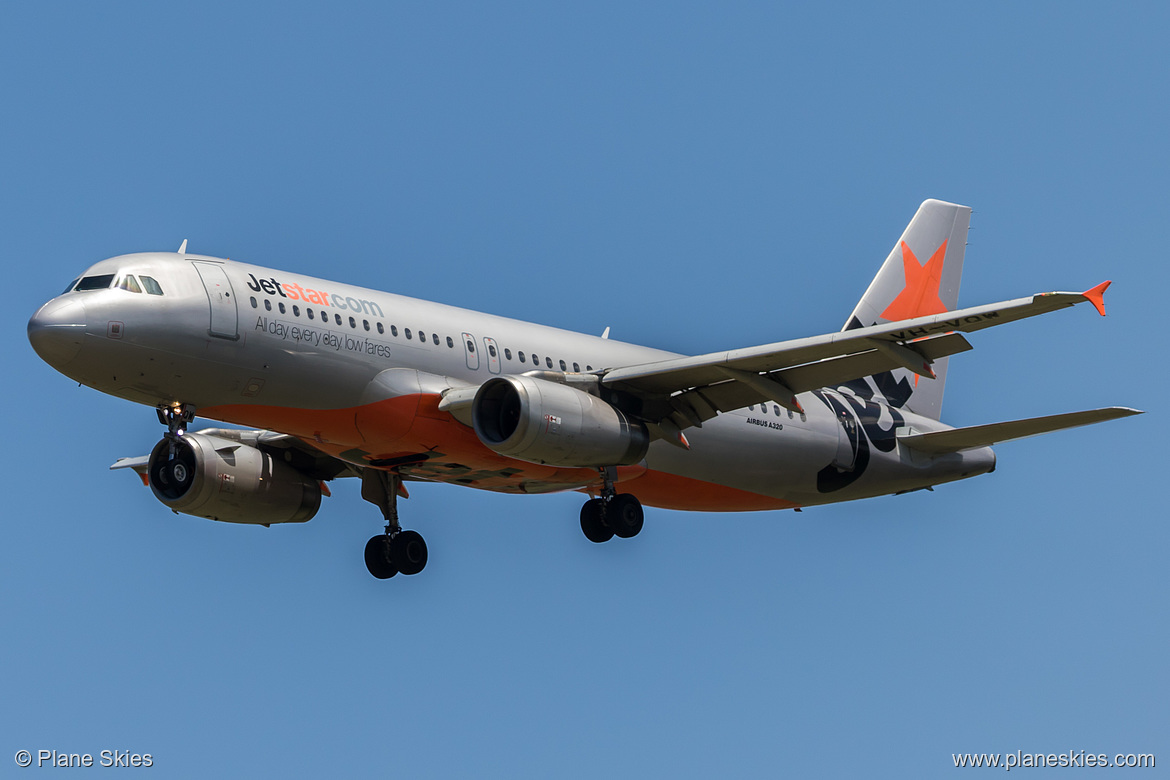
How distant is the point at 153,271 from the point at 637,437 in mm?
10239

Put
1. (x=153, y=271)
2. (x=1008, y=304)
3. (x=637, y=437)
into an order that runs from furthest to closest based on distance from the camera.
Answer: (x=637, y=437), (x=153, y=271), (x=1008, y=304)

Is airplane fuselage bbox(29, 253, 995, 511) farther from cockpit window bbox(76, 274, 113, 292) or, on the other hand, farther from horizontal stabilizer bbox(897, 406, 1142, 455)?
horizontal stabilizer bbox(897, 406, 1142, 455)

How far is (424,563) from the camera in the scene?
35.2 m

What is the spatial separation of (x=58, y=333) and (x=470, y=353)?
836cm

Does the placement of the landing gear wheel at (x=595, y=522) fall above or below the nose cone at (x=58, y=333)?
below

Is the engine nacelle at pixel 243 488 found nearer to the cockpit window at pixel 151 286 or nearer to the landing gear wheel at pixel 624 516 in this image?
the cockpit window at pixel 151 286

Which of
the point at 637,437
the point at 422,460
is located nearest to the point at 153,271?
the point at 422,460

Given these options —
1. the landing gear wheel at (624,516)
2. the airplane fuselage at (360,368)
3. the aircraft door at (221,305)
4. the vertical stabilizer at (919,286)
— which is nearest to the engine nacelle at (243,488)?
the airplane fuselage at (360,368)

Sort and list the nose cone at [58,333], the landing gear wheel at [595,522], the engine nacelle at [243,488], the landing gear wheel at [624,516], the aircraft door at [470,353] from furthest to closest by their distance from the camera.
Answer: the engine nacelle at [243,488] < the landing gear wheel at [595,522] < the landing gear wheel at [624,516] < the aircraft door at [470,353] < the nose cone at [58,333]

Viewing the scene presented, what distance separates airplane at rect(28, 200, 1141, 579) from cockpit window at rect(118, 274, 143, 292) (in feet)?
0.36

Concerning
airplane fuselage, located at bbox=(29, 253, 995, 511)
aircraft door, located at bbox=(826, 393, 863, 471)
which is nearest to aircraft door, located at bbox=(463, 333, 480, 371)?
airplane fuselage, located at bbox=(29, 253, 995, 511)

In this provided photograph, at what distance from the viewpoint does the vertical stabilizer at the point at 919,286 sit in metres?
40.2

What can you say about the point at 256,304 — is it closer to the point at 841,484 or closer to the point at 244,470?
the point at 244,470

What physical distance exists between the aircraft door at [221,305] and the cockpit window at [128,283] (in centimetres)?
121
